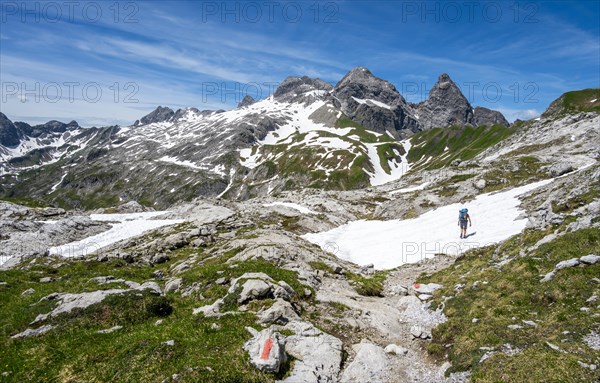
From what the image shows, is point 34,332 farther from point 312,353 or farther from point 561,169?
point 561,169

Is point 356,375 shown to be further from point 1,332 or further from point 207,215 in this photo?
point 207,215

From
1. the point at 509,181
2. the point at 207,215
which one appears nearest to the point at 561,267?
the point at 509,181

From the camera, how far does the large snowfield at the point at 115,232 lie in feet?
191

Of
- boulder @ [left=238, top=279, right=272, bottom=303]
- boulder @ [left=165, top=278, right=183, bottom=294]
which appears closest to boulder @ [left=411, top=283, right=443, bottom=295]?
boulder @ [left=238, top=279, right=272, bottom=303]

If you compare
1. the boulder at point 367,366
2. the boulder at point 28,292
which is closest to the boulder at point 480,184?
the boulder at point 367,366

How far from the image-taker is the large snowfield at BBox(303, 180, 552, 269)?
38.6 m

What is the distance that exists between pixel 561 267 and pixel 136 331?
85.0ft

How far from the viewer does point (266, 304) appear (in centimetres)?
2147

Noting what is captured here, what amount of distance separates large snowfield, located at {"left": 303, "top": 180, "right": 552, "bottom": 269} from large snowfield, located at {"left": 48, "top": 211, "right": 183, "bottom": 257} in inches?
1421

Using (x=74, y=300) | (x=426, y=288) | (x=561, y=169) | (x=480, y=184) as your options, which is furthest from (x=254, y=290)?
(x=561, y=169)

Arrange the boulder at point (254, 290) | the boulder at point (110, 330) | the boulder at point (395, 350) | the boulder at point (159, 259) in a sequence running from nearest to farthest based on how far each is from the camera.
A: the boulder at point (395, 350) < the boulder at point (110, 330) < the boulder at point (254, 290) < the boulder at point (159, 259)

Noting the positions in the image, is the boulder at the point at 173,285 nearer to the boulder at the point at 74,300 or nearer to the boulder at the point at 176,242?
the boulder at the point at 74,300

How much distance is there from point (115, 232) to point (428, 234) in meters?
60.6

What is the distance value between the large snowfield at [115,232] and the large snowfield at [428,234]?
36086mm
